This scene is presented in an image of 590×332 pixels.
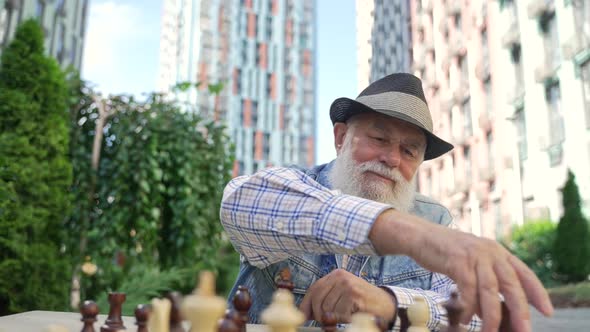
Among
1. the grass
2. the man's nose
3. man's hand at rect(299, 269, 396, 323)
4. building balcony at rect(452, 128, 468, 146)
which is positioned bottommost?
the grass

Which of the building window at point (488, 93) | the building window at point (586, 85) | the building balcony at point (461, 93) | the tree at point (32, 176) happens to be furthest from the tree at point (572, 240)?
the tree at point (32, 176)

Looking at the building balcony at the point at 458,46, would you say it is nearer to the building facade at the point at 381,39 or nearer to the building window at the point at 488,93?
the building window at the point at 488,93

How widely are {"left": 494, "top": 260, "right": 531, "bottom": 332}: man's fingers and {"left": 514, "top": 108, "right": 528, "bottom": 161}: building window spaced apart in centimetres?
1509

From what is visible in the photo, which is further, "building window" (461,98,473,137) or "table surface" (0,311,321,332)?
"building window" (461,98,473,137)

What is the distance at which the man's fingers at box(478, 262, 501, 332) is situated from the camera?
0.81 metres

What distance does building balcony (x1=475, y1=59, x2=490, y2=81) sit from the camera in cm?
1720

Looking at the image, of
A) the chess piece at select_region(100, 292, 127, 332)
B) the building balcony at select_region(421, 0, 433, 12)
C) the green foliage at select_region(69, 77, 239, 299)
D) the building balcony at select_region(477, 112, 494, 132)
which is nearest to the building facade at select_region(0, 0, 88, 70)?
the green foliage at select_region(69, 77, 239, 299)

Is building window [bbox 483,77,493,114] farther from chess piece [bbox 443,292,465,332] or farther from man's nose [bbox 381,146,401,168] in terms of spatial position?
chess piece [bbox 443,292,465,332]

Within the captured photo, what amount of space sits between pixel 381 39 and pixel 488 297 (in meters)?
33.4

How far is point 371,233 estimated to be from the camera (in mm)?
972

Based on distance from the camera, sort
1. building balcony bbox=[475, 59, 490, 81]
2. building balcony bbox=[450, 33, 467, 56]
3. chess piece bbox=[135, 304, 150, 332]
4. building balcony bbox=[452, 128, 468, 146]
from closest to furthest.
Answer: chess piece bbox=[135, 304, 150, 332]
building balcony bbox=[475, 59, 490, 81]
building balcony bbox=[452, 128, 468, 146]
building balcony bbox=[450, 33, 467, 56]

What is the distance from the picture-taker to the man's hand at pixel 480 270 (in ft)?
2.70

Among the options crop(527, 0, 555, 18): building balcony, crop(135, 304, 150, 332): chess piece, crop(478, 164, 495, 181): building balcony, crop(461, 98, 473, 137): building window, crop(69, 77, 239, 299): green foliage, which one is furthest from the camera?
crop(461, 98, 473, 137): building window

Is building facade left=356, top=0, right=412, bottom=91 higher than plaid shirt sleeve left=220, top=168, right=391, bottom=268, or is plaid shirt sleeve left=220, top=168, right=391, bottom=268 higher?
building facade left=356, top=0, right=412, bottom=91
